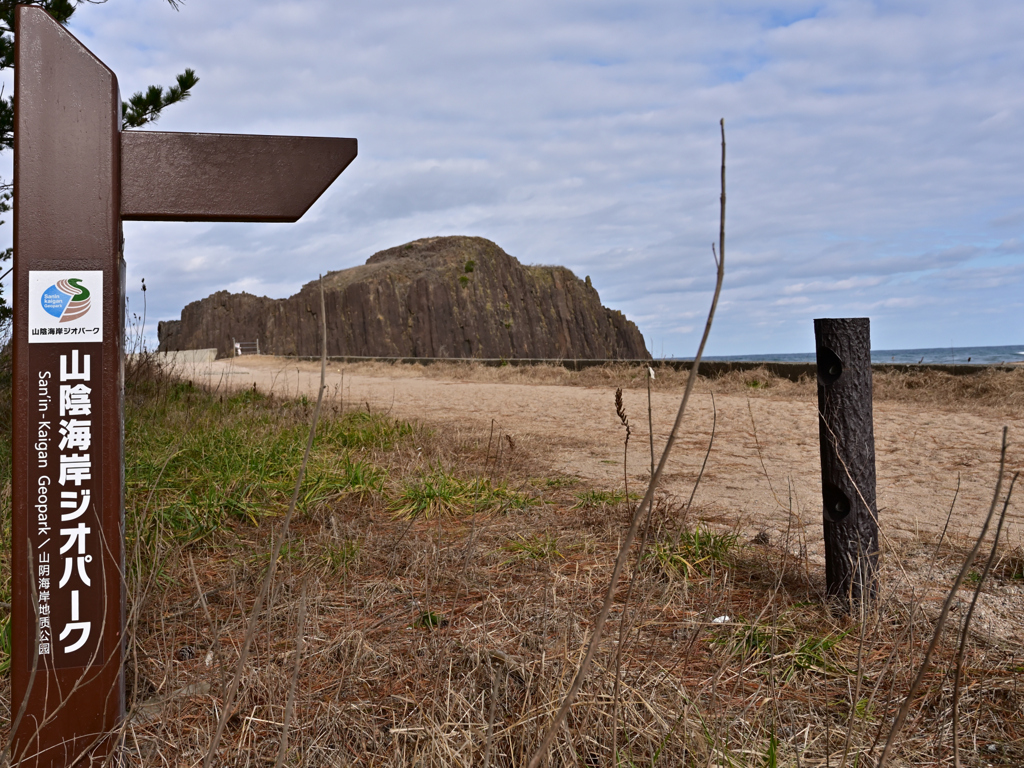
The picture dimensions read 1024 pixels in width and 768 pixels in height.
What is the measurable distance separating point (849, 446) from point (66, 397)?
238 centimetres

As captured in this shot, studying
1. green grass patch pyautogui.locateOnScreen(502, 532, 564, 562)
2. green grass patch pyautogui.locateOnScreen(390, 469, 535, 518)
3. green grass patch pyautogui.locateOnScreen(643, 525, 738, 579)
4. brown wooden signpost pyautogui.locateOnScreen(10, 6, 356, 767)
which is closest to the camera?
brown wooden signpost pyautogui.locateOnScreen(10, 6, 356, 767)

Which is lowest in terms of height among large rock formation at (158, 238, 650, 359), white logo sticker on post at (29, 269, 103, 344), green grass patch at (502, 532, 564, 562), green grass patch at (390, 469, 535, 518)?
green grass patch at (502, 532, 564, 562)

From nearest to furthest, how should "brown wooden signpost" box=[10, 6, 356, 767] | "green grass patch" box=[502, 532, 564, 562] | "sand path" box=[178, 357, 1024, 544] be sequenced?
"brown wooden signpost" box=[10, 6, 356, 767]
"green grass patch" box=[502, 532, 564, 562]
"sand path" box=[178, 357, 1024, 544]

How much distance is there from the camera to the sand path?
378 cm

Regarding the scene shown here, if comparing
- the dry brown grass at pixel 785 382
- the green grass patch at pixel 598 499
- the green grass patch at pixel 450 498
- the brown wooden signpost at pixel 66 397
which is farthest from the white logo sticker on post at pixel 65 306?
the dry brown grass at pixel 785 382

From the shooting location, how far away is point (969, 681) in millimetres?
1963

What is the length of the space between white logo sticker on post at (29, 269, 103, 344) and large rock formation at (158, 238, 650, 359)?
37.0 meters

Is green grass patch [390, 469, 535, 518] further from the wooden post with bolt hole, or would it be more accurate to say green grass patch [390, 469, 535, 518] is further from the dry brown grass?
the dry brown grass

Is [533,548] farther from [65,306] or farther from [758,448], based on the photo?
[65,306]

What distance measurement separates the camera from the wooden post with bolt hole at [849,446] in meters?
2.39

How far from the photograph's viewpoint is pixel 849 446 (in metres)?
2.40

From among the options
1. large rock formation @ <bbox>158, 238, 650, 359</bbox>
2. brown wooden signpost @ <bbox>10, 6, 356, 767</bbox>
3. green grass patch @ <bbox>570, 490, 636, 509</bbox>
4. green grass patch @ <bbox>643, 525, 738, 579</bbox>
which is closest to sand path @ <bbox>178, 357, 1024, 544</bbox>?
green grass patch @ <bbox>643, 525, 738, 579</bbox>

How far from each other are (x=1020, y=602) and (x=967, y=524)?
1064 millimetres

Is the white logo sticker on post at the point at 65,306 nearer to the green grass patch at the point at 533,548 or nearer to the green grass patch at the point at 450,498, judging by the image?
the green grass patch at the point at 533,548
